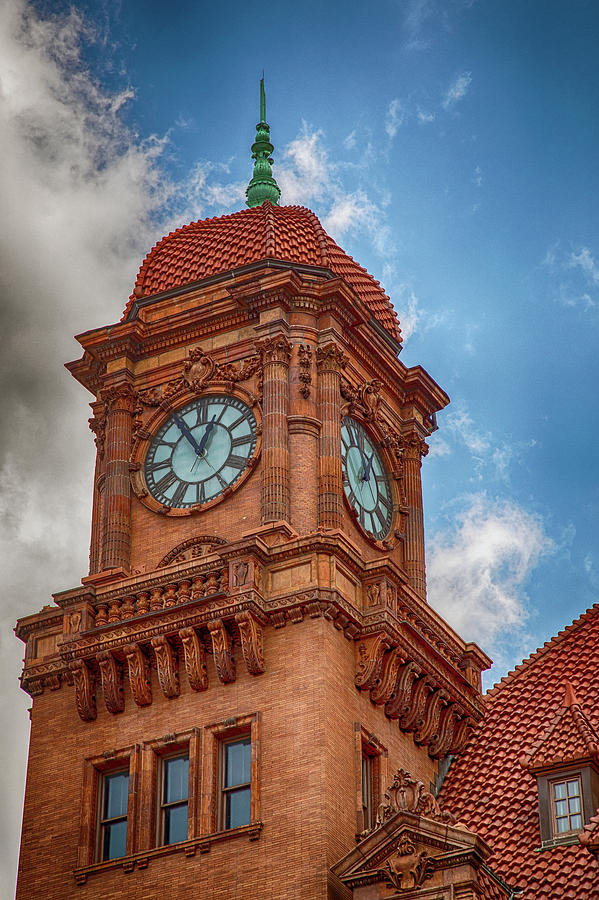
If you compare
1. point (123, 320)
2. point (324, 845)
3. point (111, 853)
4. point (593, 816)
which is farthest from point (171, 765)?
point (123, 320)

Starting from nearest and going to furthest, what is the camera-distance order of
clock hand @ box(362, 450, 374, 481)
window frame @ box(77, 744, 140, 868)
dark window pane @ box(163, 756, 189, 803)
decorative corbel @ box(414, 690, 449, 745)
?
window frame @ box(77, 744, 140, 868), dark window pane @ box(163, 756, 189, 803), decorative corbel @ box(414, 690, 449, 745), clock hand @ box(362, 450, 374, 481)

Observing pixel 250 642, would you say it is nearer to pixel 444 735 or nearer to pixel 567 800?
pixel 444 735

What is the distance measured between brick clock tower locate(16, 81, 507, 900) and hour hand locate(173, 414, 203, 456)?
0.13 ft

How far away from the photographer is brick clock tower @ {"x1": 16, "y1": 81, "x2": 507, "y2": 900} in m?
40.0

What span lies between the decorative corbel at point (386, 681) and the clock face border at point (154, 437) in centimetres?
566

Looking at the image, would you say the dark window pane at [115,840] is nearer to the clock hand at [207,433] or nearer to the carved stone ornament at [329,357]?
the clock hand at [207,433]

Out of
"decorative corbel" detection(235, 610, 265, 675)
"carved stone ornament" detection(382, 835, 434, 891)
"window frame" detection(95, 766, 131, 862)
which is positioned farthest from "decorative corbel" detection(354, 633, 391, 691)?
"window frame" detection(95, 766, 131, 862)

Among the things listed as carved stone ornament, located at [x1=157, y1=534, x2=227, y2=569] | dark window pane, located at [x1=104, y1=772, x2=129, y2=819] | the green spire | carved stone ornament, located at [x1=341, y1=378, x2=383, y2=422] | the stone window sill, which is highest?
the green spire

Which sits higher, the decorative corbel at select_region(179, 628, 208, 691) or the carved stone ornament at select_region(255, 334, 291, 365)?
the carved stone ornament at select_region(255, 334, 291, 365)

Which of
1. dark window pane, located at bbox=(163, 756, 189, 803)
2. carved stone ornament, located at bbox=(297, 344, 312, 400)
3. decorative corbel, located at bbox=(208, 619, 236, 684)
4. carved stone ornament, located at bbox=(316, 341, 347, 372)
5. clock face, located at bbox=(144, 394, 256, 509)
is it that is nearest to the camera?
dark window pane, located at bbox=(163, 756, 189, 803)

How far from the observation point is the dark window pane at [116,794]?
42438mm

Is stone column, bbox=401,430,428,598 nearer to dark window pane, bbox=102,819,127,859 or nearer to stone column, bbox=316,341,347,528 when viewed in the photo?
stone column, bbox=316,341,347,528

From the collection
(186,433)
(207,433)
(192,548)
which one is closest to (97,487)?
(186,433)

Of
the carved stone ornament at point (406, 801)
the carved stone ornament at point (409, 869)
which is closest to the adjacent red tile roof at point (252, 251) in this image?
the carved stone ornament at point (406, 801)
